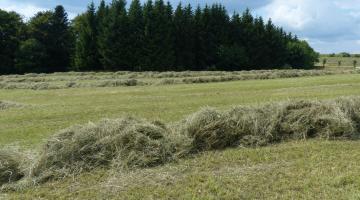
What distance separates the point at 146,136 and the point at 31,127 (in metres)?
7.34

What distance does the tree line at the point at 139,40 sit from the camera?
234 ft

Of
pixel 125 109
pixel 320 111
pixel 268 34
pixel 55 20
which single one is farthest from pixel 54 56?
pixel 320 111

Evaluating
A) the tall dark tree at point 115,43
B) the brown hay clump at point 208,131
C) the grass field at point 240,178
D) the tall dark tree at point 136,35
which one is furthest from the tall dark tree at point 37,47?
the grass field at point 240,178

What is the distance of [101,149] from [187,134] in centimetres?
Result: 210

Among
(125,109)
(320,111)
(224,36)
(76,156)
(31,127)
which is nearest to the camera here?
(76,156)

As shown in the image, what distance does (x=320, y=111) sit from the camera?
11531mm

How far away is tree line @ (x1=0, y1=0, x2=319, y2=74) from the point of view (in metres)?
71.4

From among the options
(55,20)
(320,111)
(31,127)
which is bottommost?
(31,127)

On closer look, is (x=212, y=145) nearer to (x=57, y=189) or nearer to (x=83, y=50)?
(x=57, y=189)

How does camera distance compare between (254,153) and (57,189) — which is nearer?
(57,189)

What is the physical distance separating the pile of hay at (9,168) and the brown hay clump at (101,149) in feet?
1.23

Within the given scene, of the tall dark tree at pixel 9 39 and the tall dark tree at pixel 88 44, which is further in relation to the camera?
the tall dark tree at pixel 88 44

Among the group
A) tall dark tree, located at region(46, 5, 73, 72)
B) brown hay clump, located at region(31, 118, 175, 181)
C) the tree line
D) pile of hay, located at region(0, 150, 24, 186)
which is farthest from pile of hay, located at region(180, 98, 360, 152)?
tall dark tree, located at region(46, 5, 73, 72)

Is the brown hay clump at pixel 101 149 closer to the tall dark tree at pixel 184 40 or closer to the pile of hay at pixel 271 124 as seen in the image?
the pile of hay at pixel 271 124
